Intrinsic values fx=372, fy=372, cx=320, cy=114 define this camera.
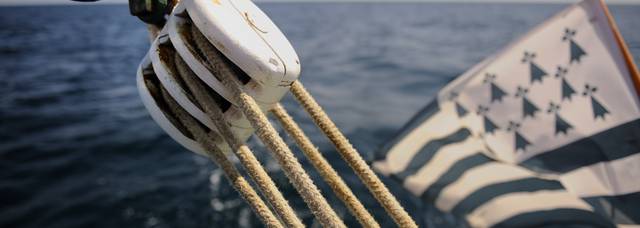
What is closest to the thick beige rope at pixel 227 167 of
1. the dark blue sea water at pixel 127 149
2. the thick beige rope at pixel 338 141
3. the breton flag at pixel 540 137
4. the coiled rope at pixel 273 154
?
the coiled rope at pixel 273 154

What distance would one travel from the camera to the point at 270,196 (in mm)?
1146

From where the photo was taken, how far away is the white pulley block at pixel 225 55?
1.14 meters

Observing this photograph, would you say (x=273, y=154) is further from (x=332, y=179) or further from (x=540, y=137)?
(x=540, y=137)

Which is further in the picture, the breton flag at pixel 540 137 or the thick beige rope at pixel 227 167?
the breton flag at pixel 540 137

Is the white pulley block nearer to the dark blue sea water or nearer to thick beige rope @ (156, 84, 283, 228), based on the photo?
thick beige rope @ (156, 84, 283, 228)

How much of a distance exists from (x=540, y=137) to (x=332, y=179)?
2.35 m

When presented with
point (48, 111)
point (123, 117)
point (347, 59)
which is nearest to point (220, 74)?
point (123, 117)

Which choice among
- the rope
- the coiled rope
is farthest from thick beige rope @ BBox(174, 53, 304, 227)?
the rope

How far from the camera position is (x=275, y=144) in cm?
114

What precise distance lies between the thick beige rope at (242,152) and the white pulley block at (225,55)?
1.6 inches

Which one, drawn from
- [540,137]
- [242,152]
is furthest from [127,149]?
[540,137]

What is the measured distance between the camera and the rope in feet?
4.42

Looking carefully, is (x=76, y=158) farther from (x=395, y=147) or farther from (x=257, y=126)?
(x=257, y=126)

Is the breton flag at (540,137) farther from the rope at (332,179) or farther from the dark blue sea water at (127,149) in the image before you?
the rope at (332,179)
